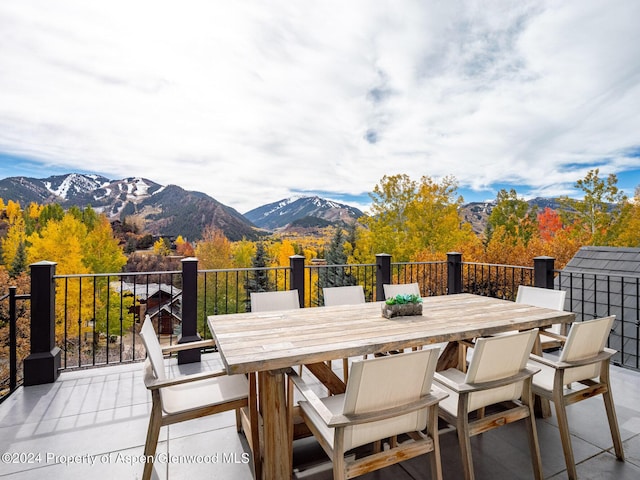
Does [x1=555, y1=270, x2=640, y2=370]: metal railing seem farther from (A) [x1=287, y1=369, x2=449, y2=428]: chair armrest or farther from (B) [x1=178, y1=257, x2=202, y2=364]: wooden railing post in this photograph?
(B) [x1=178, y1=257, x2=202, y2=364]: wooden railing post

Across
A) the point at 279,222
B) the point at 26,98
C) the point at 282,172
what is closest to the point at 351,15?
the point at 26,98

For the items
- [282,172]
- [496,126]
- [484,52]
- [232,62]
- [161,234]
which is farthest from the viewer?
[161,234]

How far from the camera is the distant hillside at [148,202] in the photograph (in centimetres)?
3111

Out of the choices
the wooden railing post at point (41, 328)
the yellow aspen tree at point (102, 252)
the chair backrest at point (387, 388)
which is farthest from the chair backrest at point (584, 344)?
the yellow aspen tree at point (102, 252)

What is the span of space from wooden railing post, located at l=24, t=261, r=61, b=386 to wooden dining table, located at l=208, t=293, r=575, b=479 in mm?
1852

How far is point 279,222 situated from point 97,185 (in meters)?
19.5

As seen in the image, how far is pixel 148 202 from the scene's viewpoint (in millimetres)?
36125

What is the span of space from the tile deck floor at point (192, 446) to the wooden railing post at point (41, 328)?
202mm

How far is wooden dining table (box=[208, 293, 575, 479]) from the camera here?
1604 millimetres

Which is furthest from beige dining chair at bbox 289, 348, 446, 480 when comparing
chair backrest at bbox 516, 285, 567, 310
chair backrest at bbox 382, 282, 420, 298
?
chair backrest at bbox 516, 285, 567, 310

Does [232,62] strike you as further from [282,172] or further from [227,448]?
[282,172]

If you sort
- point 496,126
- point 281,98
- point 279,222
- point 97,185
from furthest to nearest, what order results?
point 279,222
point 97,185
point 496,126
point 281,98

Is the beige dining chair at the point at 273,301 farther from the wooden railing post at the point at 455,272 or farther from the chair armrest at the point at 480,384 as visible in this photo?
the wooden railing post at the point at 455,272

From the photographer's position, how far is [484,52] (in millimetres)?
6434
